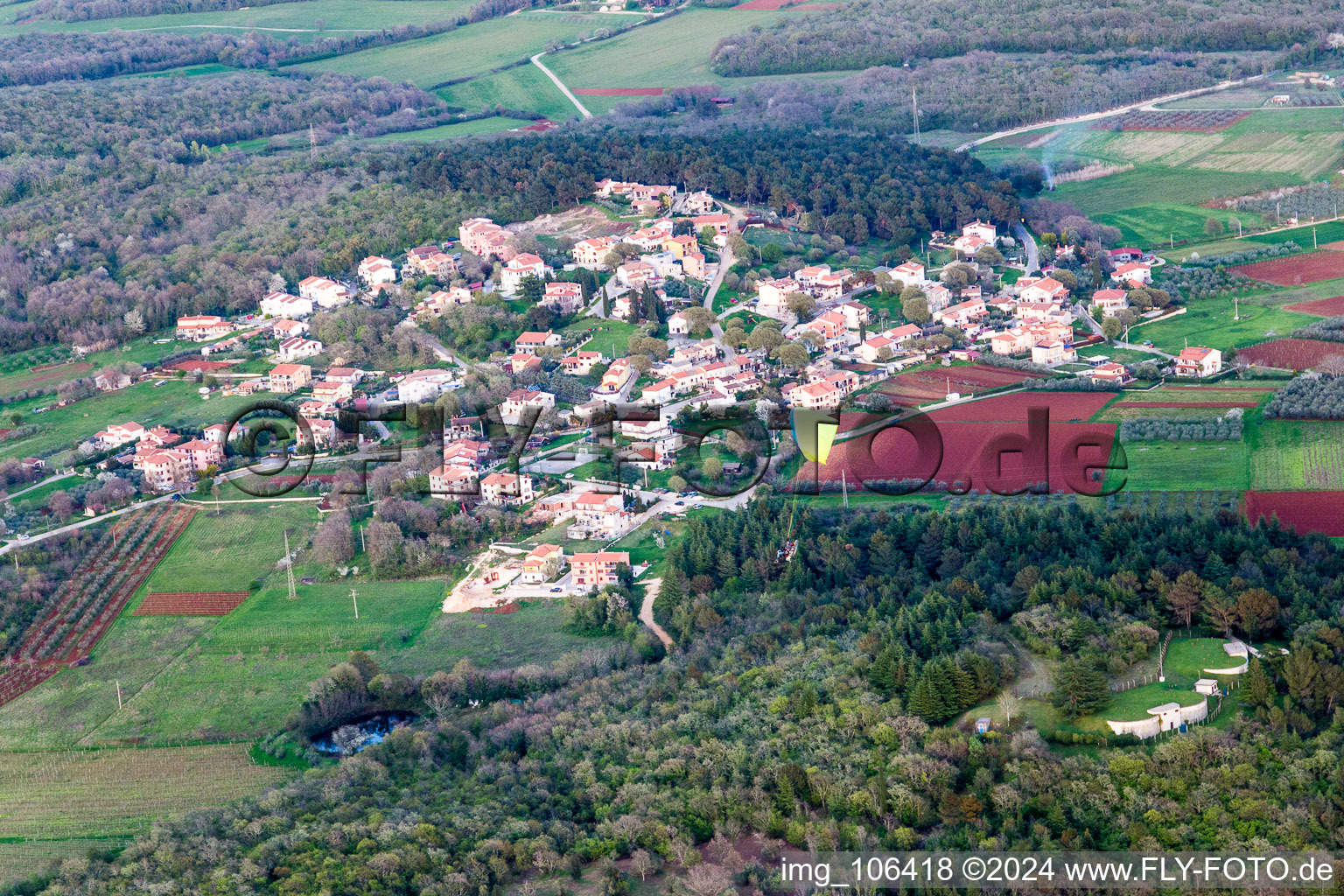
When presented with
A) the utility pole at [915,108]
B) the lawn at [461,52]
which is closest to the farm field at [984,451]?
the utility pole at [915,108]

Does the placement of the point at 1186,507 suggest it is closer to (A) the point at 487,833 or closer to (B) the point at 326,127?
(A) the point at 487,833

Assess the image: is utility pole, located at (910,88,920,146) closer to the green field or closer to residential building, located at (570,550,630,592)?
the green field

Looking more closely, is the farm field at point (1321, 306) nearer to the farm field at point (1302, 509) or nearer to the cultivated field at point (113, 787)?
the farm field at point (1302, 509)

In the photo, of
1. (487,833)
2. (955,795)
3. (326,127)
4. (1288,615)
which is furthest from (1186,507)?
(326,127)

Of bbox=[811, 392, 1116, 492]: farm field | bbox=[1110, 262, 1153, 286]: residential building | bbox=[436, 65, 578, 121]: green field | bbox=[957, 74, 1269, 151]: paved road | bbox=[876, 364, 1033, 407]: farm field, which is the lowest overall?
bbox=[811, 392, 1116, 492]: farm field

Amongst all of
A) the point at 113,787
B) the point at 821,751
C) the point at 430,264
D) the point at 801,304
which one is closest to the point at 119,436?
the point at 430,264

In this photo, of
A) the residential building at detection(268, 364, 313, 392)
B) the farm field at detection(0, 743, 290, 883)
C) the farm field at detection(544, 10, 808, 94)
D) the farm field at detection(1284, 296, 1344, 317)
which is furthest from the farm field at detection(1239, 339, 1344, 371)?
the farm field at detection(544, 10, 808, 94)
